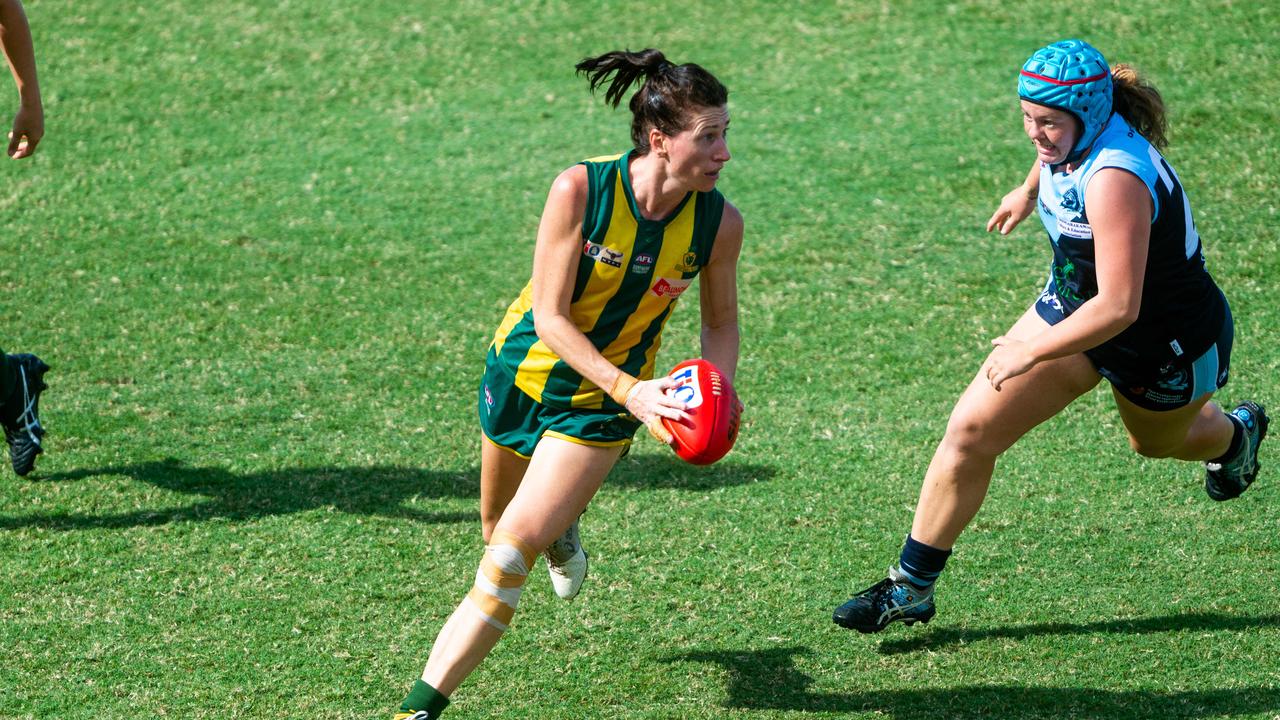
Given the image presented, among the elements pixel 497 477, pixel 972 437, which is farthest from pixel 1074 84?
pixel 497 477

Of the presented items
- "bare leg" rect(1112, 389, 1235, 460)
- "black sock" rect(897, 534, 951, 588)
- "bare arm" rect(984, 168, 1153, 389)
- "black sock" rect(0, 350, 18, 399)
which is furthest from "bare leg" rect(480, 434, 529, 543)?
"black sock" rect(0, 350, 18, 399)

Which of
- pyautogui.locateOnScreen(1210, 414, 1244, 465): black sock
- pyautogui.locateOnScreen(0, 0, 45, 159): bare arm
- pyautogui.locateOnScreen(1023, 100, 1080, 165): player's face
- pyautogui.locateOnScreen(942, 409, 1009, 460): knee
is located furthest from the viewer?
pyautogui.locateOnScreen(0, 0, 45, 159): bare arm

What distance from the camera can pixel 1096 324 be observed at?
3.66 meters

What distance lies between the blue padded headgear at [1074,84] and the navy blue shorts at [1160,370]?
0.66m

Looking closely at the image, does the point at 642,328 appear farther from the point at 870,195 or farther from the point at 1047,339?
the point at 870,195

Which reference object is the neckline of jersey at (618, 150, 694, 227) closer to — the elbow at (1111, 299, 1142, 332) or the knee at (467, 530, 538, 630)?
the knee at (467, 530, 538, 630)

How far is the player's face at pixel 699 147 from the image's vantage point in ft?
11.9

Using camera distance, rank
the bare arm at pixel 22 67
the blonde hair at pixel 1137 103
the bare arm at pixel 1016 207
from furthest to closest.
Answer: the bare arm at pixel 22 67 → the bare arm at pixel 1016 207 → the blonde hair at pixel 1137 103

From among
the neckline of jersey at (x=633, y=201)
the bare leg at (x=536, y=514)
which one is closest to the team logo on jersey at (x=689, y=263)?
the neckline of jersey at (x=633, y=201)

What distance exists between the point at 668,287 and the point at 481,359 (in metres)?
2.81

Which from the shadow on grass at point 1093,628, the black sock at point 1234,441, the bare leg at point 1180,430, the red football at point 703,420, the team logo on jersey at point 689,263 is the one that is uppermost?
the team logo on jersey at point 689,263

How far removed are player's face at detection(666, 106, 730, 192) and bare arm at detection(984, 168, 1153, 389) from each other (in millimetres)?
1019

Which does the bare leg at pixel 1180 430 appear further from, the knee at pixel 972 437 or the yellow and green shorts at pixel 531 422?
the yellow and green shorts at pixel 531 422

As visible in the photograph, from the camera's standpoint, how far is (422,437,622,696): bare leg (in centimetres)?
362
